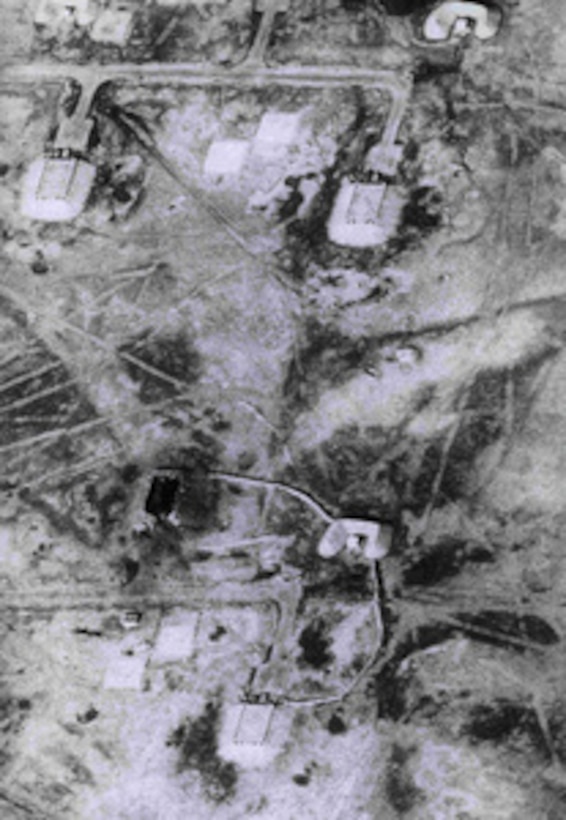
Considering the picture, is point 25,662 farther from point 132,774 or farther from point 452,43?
point 452,43

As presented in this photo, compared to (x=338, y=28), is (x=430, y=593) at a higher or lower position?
lower

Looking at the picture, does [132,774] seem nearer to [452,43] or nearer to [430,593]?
[430,593]

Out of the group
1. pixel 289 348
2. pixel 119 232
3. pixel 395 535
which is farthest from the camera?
pixel 119 232

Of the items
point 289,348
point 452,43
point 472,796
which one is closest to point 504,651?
point 472,796

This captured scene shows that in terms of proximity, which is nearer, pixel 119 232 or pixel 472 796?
pixel 472 796

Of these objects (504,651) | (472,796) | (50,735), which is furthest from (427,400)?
(50,735)

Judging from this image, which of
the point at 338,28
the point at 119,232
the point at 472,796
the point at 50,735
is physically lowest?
the point at 50,735

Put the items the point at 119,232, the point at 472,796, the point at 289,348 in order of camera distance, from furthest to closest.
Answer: the point at 119,232, the point at 289,348, the point at 472,796
